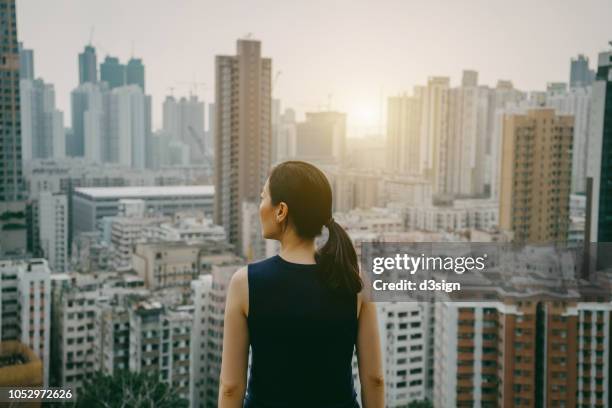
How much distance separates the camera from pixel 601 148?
20.1 feet

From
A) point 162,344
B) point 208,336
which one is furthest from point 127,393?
point 208,336

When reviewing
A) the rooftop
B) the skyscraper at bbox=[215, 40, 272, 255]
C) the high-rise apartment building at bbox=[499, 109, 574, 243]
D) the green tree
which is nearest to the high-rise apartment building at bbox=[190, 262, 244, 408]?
the green tree

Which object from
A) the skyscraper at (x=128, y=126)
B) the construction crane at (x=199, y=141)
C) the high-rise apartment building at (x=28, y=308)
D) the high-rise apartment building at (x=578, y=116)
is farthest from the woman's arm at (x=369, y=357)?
the construction crane at (x=199, y=141)

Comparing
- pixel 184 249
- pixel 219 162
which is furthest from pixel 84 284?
pixel 219 162

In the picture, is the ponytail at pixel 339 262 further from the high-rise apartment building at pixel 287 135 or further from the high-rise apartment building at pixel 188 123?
the high-rise apartment building at pixel 188 123

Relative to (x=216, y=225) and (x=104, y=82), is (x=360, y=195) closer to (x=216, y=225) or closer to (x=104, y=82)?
(x=216, y=225)

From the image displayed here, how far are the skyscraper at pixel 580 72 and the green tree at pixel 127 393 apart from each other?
25.6 ft

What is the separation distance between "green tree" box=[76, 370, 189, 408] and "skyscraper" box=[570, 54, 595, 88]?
782cm

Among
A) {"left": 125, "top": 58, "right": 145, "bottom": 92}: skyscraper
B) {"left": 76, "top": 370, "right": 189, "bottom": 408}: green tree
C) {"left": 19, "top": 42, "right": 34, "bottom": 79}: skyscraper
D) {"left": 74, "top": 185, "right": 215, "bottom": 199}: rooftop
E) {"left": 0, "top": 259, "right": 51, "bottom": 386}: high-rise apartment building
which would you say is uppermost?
{"left": 125, "top": 58, "right": 145, "bottom": 92}: skyscraper

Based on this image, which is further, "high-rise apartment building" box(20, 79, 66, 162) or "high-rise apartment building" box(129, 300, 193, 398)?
"high-rise apartment building" box(20, 79, 66, 162)

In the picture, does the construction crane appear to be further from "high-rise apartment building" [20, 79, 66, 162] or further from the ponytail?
the ponytail

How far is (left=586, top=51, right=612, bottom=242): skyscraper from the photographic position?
5.61 metres

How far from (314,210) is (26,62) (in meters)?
10.4

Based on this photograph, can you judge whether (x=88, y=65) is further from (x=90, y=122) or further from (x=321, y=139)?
(x=321, y=139)
